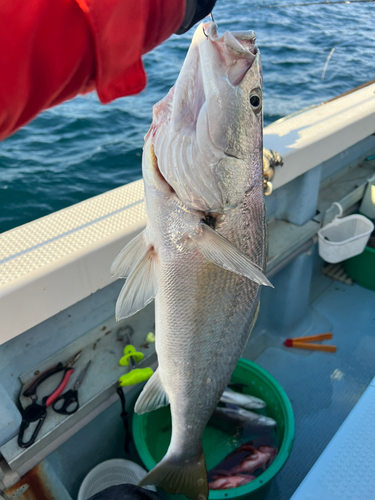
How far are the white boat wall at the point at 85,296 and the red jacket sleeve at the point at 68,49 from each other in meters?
0.78

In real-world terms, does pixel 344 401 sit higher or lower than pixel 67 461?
lower

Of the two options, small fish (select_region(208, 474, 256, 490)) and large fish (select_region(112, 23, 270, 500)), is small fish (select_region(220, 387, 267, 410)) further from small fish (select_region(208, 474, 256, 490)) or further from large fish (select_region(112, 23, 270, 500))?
large fish (select_region(112, 23, 270, 500))

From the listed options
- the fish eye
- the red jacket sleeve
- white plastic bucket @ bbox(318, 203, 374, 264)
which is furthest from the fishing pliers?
white plastic bucket @ bbox(318, 203, 374, 264)

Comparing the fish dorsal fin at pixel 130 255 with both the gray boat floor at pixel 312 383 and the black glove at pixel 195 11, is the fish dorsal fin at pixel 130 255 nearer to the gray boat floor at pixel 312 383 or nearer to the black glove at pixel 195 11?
the black glove at pixel 195 11

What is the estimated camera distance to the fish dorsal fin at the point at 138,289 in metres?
1.20

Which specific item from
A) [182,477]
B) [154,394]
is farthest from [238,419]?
[154,394]

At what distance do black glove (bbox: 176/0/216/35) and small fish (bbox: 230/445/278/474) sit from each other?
2.12m

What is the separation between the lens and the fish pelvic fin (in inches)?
55.6

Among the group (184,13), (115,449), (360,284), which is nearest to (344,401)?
(360,284)

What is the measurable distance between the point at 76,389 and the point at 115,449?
0.64 m

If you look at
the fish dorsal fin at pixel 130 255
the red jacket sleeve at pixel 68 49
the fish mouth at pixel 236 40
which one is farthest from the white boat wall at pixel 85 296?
the fish mouth at pixel 236 40

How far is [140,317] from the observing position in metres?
2.12

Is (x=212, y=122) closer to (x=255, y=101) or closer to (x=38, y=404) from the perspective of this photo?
(x=255, y=101)

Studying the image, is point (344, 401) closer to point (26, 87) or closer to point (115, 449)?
point (115, 449)
